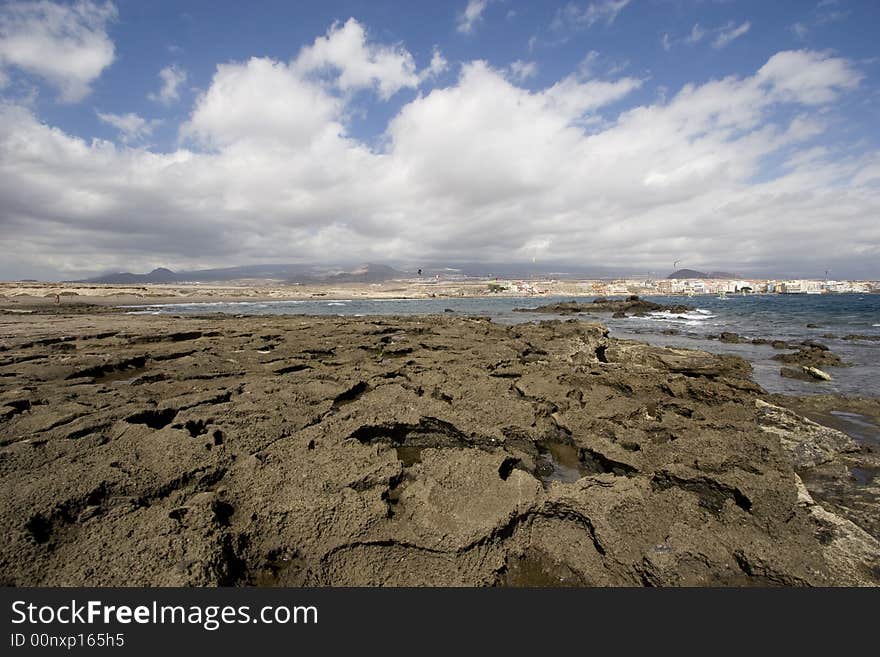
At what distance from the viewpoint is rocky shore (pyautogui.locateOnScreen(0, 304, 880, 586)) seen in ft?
10.3

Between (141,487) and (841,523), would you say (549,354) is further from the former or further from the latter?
(141,487)

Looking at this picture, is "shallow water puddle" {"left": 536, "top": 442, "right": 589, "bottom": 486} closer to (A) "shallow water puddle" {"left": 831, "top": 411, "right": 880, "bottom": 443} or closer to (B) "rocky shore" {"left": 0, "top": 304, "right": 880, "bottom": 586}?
(B) "rocky shore" {"left": 0, "top": 304, "right": 880, "bottom": 586}

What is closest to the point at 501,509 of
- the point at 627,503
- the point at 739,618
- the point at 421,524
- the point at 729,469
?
the point at 421,524

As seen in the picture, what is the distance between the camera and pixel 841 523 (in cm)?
377

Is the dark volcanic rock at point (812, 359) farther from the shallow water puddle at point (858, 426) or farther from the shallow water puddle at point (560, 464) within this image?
the shallow water puddle at point (560, 464)

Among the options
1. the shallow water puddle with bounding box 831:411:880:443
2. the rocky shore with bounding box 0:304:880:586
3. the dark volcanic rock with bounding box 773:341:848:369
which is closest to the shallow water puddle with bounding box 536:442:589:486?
the rocky shore with bounding box 0:304:880:586

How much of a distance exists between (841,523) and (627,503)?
6.78 feet

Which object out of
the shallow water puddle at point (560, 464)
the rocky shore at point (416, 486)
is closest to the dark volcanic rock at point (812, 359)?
the rocky shore at point (416, 486)

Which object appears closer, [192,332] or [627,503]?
[627,503]

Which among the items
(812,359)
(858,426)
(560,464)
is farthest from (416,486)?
(812,359)

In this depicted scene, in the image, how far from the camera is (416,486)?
4098 millimetres

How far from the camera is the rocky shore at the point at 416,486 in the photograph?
124 inches

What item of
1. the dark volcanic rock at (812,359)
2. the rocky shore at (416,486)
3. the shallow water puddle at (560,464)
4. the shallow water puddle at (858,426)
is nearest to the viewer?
the rocky shore at (416,486)

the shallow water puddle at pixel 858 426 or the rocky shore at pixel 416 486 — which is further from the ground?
the rocky shore at pixel 416 486
